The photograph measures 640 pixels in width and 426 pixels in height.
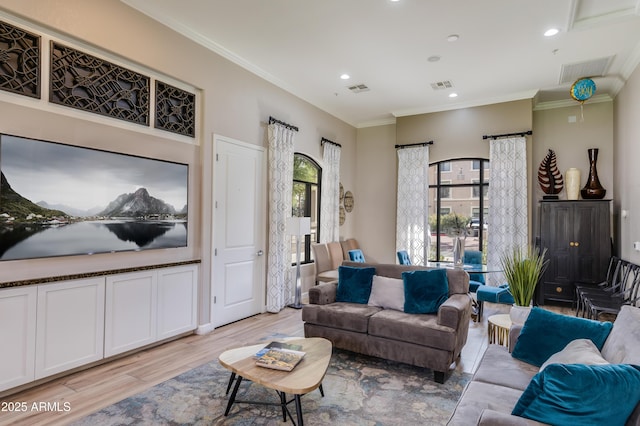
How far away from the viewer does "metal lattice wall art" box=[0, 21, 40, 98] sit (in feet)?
8.78

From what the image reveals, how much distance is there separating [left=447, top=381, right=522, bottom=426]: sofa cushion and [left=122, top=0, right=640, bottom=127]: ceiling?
3.42 metres

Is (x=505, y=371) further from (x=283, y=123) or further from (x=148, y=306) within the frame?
(x=283, y=123)

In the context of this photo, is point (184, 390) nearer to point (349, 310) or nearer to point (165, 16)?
point (349, 310)

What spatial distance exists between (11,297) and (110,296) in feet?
2.45

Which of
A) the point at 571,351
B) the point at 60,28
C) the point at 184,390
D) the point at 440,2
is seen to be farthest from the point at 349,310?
the point at 60,28

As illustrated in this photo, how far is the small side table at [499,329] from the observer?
3293mm

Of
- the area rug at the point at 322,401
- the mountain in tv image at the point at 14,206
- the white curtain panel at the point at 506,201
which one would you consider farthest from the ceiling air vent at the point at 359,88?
the mountain in tv image at the point at 14,206

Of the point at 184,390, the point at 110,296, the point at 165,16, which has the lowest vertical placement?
the point at 184,390

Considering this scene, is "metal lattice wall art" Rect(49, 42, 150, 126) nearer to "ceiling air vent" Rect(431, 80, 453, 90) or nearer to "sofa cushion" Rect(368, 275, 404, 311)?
"sofa cushion" Rect(368, 275, 404, 311)

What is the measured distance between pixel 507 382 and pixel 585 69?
492 cm

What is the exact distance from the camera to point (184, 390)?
284 cm

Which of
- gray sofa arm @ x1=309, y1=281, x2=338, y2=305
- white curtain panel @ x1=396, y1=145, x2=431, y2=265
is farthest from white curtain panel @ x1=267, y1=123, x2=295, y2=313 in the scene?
white curtain panel @ x1=396, y1=145, x2=431, y2=265

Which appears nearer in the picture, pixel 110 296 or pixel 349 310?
pixel 110 296

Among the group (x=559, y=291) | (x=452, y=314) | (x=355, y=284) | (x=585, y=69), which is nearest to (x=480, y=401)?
(x=452, y=314)
